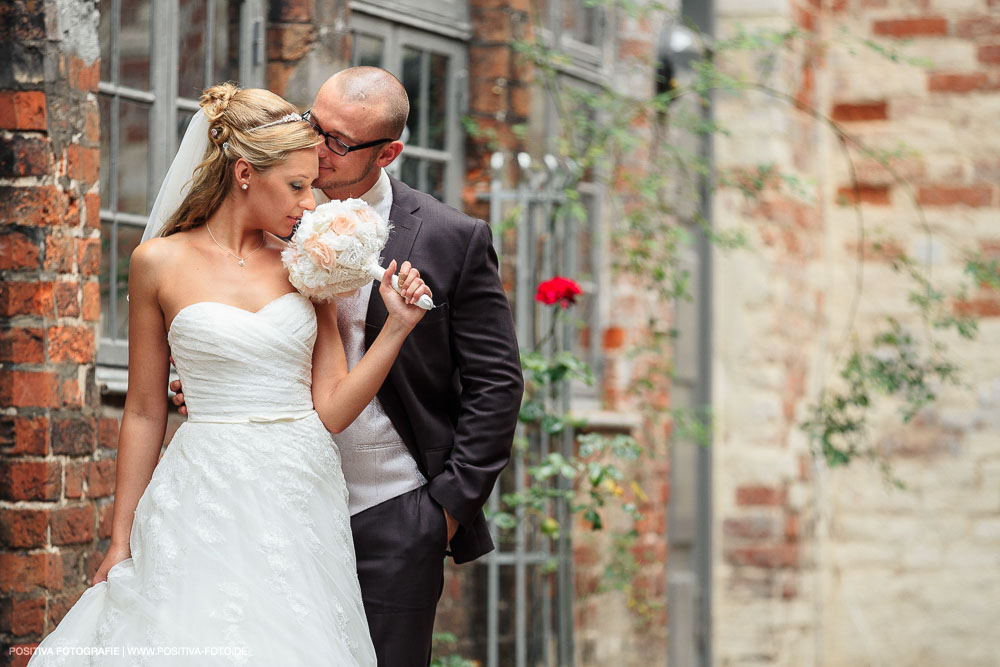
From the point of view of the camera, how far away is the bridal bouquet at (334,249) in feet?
8.70

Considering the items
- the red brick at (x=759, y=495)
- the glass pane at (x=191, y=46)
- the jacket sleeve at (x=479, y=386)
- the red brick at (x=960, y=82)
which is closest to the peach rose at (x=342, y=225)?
the jacket sleeve at (x=479, y=386)

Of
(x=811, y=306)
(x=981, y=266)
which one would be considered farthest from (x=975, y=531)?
(x=981, y=266)

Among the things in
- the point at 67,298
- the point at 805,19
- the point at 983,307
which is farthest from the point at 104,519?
the point at 805,19

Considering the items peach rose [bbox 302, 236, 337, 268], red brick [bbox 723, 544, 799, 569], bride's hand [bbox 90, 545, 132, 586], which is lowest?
red brick [bbox 723, 544, 799, 569]

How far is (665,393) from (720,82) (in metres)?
1.87

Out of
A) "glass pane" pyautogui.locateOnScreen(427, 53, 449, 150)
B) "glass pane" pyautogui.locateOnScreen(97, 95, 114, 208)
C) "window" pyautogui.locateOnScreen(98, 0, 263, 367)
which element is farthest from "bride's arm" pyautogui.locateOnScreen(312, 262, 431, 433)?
"glass pane" pyautogui.locateOnScreen(427, 53, 449, 150)

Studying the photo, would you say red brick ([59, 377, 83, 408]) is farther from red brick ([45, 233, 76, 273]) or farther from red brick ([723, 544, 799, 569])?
red brick ([723, 544, 799, 569])

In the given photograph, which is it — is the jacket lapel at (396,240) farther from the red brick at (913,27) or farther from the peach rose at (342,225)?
the red brick at (913,27)

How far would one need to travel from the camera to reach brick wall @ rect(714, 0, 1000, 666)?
753 centimetres

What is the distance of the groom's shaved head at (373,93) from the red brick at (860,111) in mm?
5451

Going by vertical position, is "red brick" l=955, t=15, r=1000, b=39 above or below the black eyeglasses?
above

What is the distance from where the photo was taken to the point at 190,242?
2.76m

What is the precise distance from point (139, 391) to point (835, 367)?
585 centimetres

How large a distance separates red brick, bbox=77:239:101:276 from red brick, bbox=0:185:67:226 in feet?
0.41
